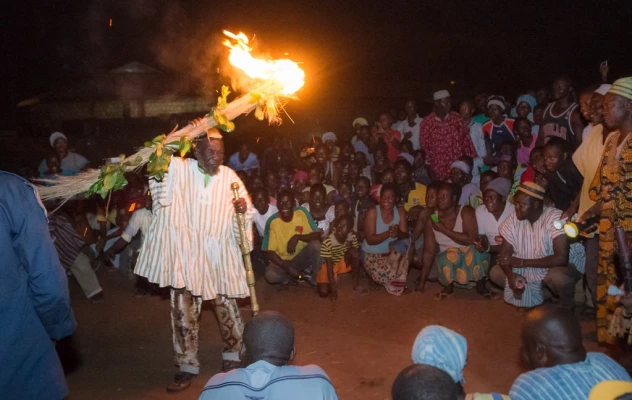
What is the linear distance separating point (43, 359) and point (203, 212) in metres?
2.07

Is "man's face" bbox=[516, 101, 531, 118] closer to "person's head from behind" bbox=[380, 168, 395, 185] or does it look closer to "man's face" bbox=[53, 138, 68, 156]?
"person's head from behind" bbox=[380, 168, 395, 185]

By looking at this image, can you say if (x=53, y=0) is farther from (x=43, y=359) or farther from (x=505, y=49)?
(x=43, y=359)

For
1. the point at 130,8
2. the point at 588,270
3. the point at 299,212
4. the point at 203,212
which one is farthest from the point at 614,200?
the point at 130,8

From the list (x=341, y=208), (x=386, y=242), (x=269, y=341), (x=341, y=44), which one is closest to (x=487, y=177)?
(x=386, y=242)

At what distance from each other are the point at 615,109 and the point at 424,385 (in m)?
3.55

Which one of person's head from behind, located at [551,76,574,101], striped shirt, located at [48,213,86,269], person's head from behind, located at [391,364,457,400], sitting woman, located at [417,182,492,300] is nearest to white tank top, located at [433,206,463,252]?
sitting woman, located at [417,182,492,300]

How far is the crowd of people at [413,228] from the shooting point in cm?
296

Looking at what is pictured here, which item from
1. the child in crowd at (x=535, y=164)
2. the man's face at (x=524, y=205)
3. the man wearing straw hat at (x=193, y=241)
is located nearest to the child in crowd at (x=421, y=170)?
the child in crowd at (x=535, y=164)

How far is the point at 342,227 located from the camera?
808 cm

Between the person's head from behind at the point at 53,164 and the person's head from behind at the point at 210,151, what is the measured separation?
5.71 meters

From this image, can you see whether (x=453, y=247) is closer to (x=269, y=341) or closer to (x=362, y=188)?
(x=362, y=188)

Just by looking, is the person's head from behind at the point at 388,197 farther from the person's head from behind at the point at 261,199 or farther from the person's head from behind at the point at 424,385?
the person's head from behind at the point at 424,385

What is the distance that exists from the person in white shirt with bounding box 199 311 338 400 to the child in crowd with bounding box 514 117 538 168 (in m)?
6.56

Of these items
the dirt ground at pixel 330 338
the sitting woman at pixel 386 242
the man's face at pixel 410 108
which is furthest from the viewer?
the man's face at pixel 410 108
